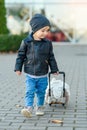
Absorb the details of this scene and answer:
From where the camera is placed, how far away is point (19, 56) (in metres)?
7.53

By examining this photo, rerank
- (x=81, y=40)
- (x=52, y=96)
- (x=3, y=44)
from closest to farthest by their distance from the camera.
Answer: (x=52, y=96) < (x=3, y=44) < (x=81, y=40)

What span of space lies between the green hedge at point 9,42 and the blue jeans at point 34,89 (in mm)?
15923

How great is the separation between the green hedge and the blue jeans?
15923mm

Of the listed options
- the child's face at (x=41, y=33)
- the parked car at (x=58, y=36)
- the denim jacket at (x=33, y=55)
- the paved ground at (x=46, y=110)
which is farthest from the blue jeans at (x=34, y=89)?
the parked car at (x=58, y=36)

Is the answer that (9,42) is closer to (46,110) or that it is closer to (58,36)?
(58,36)

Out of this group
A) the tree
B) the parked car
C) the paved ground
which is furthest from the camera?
the parked car

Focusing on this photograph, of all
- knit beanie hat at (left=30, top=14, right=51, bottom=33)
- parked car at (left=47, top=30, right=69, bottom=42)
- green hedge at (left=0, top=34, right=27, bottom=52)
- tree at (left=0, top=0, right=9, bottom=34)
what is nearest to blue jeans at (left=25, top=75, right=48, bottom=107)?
knit beanie hat at (left=30, top=14, right=51, bottom=33)

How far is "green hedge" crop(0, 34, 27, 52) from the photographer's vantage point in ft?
77.0

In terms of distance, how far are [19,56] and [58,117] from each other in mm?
1124

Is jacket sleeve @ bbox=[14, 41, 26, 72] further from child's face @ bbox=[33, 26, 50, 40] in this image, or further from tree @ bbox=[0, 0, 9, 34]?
tree @ bbox=[0, 0, 9, 34]

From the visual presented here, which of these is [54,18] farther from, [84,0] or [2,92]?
[2,92]

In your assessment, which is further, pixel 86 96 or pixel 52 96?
pixel 86 96

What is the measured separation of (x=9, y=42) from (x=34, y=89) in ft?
52.8

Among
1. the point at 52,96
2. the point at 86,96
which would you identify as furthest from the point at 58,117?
the point at 86,96
